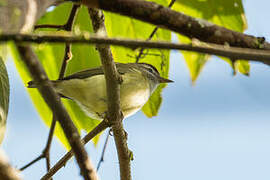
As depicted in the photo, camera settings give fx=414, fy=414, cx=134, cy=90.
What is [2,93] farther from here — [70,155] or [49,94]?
[49,94]

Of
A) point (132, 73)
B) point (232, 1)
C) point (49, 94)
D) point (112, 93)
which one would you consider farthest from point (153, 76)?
point (49, 94)

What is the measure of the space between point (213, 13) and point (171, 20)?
122 centimetres

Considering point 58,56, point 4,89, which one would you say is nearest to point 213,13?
point 58,56

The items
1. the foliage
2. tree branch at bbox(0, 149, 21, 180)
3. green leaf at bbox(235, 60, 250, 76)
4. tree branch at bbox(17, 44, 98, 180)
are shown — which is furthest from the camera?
the foliage

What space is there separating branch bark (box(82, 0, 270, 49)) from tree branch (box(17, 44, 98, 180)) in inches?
19.4

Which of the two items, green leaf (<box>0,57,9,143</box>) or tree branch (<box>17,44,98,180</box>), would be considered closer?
tree branch (<box>17,44,98,180</box>)

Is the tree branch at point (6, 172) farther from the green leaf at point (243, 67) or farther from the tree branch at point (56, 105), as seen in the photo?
the green leaf at point (243, 67)

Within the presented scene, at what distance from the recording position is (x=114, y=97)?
7.47 ft

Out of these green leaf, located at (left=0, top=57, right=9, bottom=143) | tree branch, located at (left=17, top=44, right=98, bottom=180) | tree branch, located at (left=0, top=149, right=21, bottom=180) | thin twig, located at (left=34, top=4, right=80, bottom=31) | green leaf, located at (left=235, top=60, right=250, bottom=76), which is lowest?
tree branch, located at (left=0, top=149, right=21, bottom=180)

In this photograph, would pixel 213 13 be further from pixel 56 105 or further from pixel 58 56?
pixel 56 105

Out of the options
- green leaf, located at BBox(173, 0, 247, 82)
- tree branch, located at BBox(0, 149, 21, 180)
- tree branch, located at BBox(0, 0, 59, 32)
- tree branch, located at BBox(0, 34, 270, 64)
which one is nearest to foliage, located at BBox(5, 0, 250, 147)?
green leaf, located at BBox(173, 0, 247, 82)

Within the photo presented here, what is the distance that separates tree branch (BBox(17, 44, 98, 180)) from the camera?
45.4 inches

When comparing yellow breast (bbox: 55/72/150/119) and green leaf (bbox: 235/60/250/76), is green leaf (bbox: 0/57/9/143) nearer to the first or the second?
yellow breast (bbox: 55/72/150/119)

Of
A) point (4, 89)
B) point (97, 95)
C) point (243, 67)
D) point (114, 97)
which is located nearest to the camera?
point (4, 89)
